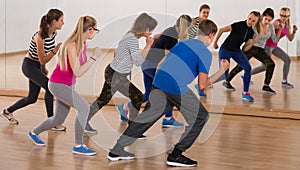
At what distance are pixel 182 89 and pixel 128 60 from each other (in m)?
0.77

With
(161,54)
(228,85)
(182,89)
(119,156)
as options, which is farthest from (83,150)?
(228,85)

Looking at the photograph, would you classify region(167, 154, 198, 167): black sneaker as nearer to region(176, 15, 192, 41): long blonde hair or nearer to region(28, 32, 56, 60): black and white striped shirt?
region(176, 15, 192, 41): long blonde hair

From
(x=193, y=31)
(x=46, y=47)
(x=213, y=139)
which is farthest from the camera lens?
(x=193, y=31)

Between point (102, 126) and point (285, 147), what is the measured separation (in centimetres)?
179

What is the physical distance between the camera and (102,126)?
6199 millimetres

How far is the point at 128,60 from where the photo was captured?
210 inches

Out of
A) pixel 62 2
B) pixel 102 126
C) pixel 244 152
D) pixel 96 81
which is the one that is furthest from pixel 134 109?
pixel 62 2

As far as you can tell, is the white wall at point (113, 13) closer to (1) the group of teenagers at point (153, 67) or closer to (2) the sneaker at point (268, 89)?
(1) the group of teenagers at point (153, 67)

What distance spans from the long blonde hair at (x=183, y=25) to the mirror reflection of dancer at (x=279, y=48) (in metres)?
0.88

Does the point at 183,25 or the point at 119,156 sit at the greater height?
the point at 183,25

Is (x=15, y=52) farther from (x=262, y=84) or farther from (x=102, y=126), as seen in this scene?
(x=262, y=84)

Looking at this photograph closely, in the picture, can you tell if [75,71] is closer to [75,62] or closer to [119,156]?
[75,62]

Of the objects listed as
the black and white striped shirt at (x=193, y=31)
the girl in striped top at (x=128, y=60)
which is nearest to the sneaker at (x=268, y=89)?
the black and white striped shirt at (x=193, y=31)

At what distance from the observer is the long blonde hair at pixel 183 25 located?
595 centimetres
